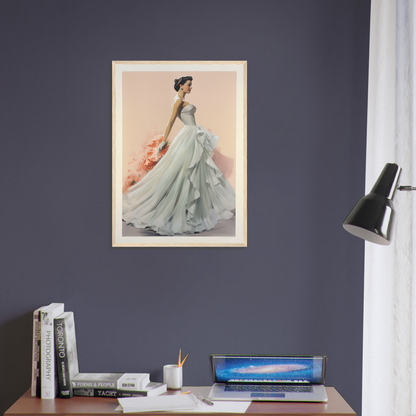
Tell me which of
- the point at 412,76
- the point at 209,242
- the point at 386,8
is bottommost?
the point at 209,242

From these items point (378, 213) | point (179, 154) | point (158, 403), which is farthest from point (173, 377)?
point (378, 213)

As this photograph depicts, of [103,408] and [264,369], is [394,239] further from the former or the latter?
[103,408]

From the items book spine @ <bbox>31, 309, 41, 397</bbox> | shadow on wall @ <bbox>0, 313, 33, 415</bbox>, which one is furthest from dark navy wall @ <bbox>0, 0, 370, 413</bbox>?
book spine @ <bbox>31, 309, 41, 397</bbox>

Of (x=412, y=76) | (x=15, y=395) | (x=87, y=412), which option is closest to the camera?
(x=87, y=412)

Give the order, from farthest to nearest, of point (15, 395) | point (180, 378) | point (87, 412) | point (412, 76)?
point (15, 395) < point (180, 378) < point (412, 76) < point (87, 412)

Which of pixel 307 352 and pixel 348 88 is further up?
pixel 348 88

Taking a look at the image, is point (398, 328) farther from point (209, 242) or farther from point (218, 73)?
point (218, 73)

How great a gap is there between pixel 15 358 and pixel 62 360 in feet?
1.12

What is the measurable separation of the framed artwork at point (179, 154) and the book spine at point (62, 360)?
39 cm

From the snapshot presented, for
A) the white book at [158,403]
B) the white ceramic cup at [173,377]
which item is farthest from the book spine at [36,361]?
the white ceramic cup at [173,377]

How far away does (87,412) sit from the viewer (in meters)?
1.35

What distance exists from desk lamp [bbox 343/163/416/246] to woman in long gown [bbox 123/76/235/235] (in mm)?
675

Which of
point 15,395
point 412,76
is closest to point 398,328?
point 412,76

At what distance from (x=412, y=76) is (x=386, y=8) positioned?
13.6 inches
